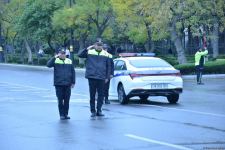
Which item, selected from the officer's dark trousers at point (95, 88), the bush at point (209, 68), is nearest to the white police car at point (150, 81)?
the officer's dark trousers at point (95, 88)

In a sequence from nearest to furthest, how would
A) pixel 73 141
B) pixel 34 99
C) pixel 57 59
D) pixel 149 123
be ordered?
pixel 73 141, pixel 149 123, pixel 57 59, pixel 34 99

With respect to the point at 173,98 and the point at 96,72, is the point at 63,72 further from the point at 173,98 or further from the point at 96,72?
the point at 173,98

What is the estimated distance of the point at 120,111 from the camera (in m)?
16.2

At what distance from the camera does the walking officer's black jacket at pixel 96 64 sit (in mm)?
14625

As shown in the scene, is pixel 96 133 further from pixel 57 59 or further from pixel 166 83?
pixel 166 83

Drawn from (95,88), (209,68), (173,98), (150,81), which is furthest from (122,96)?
(209,68)

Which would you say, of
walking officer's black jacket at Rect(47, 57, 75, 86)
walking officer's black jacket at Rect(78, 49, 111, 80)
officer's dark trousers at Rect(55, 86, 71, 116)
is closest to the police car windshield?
walking officer's black jacket at Rect(78, 49, 111, 80)

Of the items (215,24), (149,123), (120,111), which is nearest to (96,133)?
(149,123)

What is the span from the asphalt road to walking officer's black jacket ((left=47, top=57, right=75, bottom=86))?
36.3 inches

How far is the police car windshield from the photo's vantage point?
61.7 feet

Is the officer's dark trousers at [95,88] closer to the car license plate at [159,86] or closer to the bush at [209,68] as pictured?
the car license plate at [159,86]

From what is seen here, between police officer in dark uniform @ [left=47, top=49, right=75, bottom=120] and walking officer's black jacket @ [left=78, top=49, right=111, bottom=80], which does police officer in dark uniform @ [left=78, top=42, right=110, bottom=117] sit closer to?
walking officer's black jacket @ [left=78, top=49, right=111, bottom=80]

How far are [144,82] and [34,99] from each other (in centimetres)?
468

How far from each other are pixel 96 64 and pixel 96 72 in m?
0.27
